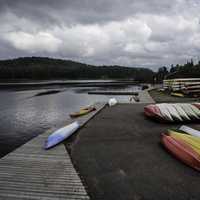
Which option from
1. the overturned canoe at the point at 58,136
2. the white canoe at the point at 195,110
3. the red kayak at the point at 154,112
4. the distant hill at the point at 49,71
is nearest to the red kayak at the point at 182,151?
the red kayak at the point at 154,112

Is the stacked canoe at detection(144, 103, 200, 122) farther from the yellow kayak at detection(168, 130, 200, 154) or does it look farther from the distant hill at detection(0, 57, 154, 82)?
the distant hill at detection(0, 57, 154, 82)

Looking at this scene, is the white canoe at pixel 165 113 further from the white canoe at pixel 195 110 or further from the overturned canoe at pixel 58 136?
the overturned canoe at pixel 58 136

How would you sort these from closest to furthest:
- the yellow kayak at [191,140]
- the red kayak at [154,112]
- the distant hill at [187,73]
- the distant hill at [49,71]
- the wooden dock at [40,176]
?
the wooden dock at [40,176]
the yellow kayak at [191,140]
the red kayak at [154,112]
the distant hill at [187,73]
the distant hill at [49,71]

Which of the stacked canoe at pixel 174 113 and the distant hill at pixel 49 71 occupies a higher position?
the distant hill at pixel 49 71

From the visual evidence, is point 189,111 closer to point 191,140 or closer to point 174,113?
point 174,113

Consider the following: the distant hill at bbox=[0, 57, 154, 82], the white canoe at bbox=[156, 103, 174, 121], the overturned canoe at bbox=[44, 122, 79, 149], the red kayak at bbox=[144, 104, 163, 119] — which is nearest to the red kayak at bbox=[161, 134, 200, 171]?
the white canoe at bbox=[156, 103, 174, 121]

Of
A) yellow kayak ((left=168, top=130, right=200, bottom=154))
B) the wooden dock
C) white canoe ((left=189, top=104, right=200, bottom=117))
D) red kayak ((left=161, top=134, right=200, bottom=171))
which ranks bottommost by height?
the wooden dock

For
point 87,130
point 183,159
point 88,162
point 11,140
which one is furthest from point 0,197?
point 11,140

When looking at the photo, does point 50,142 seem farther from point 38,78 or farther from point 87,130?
point 38,78

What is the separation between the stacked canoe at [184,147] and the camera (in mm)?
2961

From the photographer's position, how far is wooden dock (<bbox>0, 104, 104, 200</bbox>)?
2.34m

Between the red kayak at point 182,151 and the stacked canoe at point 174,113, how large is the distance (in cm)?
193

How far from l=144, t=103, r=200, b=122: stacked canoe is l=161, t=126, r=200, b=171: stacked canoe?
1.63 metres

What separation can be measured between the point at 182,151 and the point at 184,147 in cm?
12
